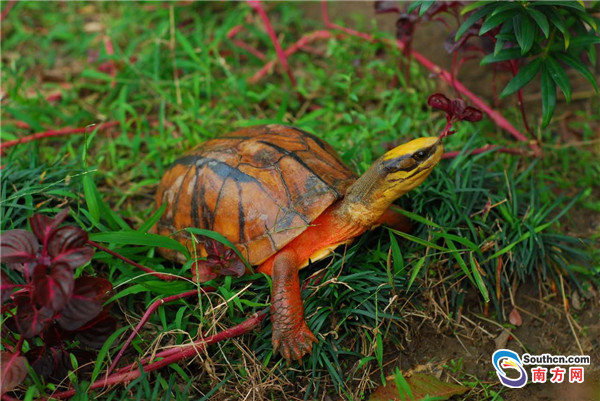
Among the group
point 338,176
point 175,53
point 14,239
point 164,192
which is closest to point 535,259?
point 338,176

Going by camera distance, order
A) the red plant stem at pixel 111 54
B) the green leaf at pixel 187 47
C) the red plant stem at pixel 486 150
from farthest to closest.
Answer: the red plant stem at pixel 111 54 → the green leaf at pixel 187 47 → the red plant stem at pixel 486 150

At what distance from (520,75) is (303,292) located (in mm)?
1634

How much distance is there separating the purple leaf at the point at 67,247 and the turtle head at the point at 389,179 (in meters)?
1.19

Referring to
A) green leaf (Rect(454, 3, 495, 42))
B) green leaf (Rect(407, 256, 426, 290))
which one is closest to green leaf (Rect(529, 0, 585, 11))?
green leaf (Rect(454, 3, 495, 42))

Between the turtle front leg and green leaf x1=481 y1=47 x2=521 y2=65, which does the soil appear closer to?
the turtle front leg

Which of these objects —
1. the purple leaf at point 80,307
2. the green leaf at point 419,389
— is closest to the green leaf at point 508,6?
the green leaf at point 419,389

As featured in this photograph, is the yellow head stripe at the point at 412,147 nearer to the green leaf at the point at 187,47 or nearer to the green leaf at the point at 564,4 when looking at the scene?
the green leaf at the point at 564,4

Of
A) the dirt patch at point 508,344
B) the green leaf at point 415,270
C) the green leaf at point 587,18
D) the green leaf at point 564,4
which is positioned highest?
the green leaf at point 564,4

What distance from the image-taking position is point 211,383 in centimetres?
246

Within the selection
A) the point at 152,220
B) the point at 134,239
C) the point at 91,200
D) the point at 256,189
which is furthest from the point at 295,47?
the point at 134,239

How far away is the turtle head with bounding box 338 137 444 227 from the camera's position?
2.47m

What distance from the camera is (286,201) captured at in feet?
8.68

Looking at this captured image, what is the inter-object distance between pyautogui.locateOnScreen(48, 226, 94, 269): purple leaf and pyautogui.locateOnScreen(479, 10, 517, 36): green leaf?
2.13 meters

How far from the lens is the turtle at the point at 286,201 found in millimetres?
2479
